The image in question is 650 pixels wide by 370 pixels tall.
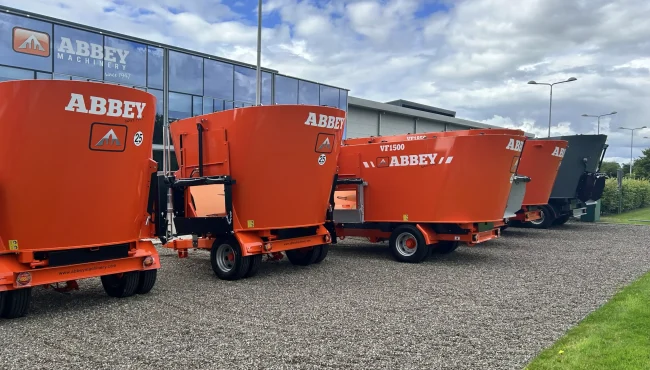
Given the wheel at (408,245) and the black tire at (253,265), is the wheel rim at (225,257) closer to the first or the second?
the black tire at (253,265)

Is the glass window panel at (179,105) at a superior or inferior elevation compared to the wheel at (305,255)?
superior

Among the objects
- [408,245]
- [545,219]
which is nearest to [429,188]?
[408,245]

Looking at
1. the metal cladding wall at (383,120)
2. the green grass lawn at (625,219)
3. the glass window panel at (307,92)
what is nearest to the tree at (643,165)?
the metal cladding wall at (383,120)

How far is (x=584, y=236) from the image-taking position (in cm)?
1503

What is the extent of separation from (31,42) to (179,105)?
6.14 metres

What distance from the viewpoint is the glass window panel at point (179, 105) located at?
21.6 m

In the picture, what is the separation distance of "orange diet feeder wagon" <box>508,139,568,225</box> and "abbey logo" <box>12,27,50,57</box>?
16.7 m

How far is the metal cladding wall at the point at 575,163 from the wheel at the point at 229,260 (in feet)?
41.9

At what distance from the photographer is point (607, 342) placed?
191 inches

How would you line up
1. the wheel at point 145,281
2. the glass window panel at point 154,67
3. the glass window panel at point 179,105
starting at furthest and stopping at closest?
the glass window panel at point 179,105 < the glass window panel at point 154,67 < the wheel at point 145,281

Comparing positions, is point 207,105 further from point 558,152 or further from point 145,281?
point 145,281

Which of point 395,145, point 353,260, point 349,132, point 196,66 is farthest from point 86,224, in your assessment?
point 349,132

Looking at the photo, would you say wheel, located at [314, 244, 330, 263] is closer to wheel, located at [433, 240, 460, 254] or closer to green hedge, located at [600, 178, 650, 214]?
wheel, located at [433, 240, 460, 254]

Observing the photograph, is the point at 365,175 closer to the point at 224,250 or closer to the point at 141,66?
the point at 224,250
